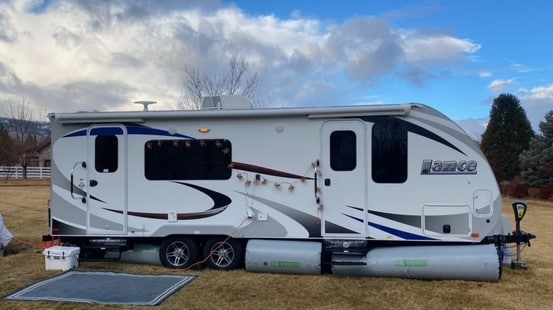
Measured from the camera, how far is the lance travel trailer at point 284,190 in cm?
804

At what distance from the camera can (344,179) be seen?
27.3 ft

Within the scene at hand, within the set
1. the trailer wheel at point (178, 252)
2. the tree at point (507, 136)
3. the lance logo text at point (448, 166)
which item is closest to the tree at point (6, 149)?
the tree at point (507, 136)

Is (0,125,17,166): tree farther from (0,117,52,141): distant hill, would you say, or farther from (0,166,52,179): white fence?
(0,166,52,179): white fence

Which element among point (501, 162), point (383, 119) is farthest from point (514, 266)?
point (501, 162)

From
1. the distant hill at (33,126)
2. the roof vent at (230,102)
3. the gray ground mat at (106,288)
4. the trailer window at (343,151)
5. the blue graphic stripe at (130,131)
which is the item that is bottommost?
the gray ground mat at (106,288)

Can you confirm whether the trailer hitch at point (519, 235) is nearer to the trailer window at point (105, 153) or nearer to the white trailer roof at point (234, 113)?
the white trailer roof at point (234, 113)

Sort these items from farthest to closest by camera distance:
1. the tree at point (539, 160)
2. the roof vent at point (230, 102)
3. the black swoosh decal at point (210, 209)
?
the tree at point (539, 160)
the roof vent at point (230, 102)
the black swoosh decal at point (210, 209)

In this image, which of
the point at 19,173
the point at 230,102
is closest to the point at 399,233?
the point at 230,102

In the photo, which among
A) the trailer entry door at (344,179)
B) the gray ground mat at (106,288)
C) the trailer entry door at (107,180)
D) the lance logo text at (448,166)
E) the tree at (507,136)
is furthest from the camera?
the tree at (507,136)

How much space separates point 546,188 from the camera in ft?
85.1

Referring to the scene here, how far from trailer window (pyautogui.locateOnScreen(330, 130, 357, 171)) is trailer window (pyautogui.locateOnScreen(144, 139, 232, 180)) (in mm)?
1733

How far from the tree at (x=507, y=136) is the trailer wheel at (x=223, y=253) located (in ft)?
79.7

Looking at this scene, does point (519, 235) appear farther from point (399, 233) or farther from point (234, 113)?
point (234, 113)

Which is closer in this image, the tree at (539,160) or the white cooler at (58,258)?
the white cooler at (58,258)
